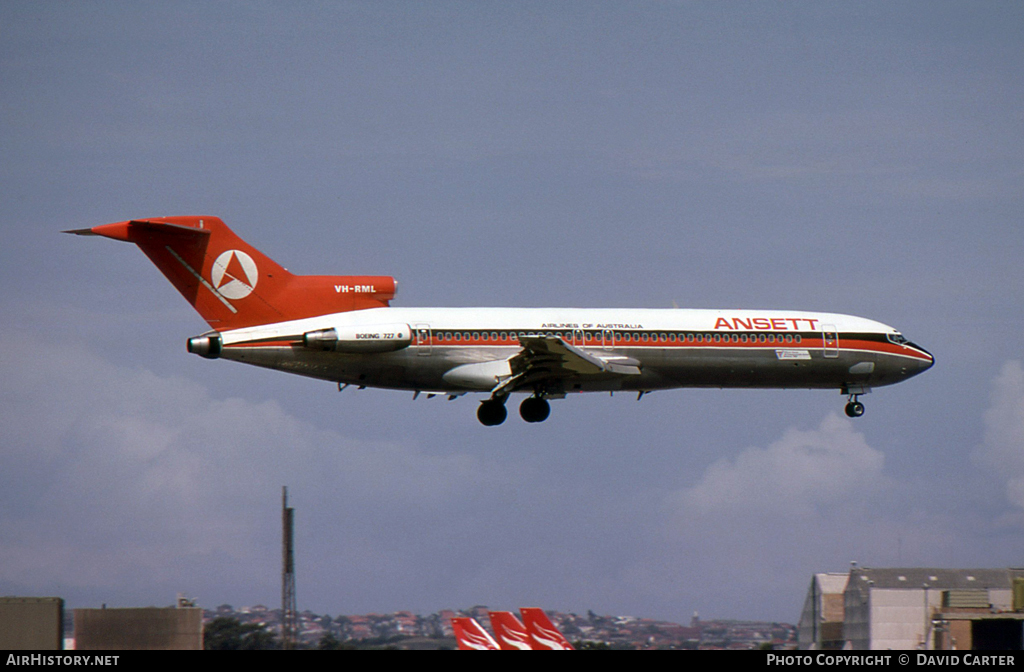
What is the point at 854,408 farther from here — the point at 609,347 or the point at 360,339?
the point at 360,339

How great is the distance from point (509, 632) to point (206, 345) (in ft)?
45.8

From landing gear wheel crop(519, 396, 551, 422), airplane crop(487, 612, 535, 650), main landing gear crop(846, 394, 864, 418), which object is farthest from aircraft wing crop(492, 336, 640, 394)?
main landing gear crop(846, 394, 864, 418)

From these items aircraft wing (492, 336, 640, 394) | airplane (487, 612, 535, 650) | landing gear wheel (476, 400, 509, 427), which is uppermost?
aircraft wing (492, 336, 640, 394)

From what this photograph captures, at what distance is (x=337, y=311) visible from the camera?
128 feet

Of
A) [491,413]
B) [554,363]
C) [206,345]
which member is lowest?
[491,413]

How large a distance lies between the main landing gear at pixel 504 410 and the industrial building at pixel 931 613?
1077 centimetres

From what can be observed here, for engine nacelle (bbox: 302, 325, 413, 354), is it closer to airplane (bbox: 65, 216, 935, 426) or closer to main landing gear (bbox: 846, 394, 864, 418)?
airplane (bbox: 65, 216, 935, 426)

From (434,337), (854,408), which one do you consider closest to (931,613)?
(854,408)

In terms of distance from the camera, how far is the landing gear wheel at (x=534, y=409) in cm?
4056

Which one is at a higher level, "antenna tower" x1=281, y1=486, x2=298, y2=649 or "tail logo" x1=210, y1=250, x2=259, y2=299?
"tail logo" x1=210, y1=250, x2=259, y2=299

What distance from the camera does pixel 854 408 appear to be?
4469 cm

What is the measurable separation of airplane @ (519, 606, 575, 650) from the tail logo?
13.0m

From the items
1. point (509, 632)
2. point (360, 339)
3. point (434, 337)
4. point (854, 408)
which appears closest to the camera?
point (360, 339)

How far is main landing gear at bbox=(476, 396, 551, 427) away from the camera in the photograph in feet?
133
